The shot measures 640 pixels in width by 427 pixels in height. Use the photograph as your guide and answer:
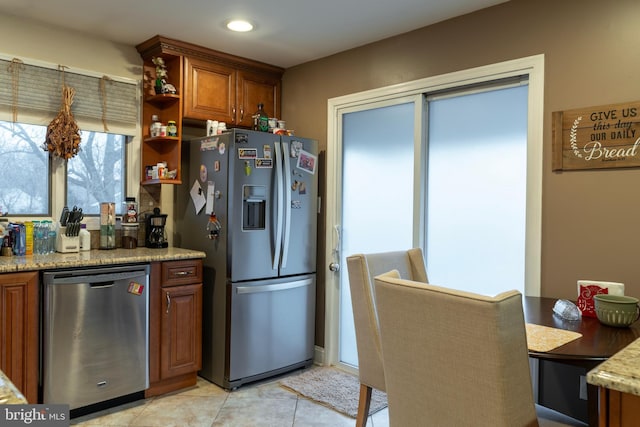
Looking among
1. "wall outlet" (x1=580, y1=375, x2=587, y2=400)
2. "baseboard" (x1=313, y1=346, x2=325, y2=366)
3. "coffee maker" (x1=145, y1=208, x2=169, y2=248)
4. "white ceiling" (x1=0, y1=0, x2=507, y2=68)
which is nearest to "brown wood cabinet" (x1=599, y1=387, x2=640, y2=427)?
"wall outlet" (x1=580, y1=375, x2=587, y2=400)

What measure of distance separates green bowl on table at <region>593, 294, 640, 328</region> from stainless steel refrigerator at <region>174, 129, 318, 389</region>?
2.06 metres

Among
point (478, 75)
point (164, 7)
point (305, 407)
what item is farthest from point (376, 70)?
point (305, 407)

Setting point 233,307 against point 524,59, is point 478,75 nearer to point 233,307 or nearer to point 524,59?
point 524,59

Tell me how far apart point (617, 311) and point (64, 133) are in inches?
126

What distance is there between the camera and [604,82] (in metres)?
2.28

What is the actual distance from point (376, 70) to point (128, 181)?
2.00 metres

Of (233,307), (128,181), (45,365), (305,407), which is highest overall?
(128,181)

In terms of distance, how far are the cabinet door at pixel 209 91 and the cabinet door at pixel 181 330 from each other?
4.30 feet

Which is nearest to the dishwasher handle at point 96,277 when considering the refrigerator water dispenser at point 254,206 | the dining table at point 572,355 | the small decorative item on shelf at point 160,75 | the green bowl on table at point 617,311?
the refrigerator water dispenser at point 254,206

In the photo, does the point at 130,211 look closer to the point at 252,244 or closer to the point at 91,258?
the point at 91,258

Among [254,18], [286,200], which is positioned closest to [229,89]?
[254,18]

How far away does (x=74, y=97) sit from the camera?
3150 mm

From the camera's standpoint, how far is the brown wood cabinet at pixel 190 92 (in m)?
3.37

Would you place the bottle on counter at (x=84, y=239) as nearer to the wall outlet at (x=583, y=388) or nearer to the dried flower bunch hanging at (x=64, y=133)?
the dried flower bunch hanging at (x=64, y=133)
